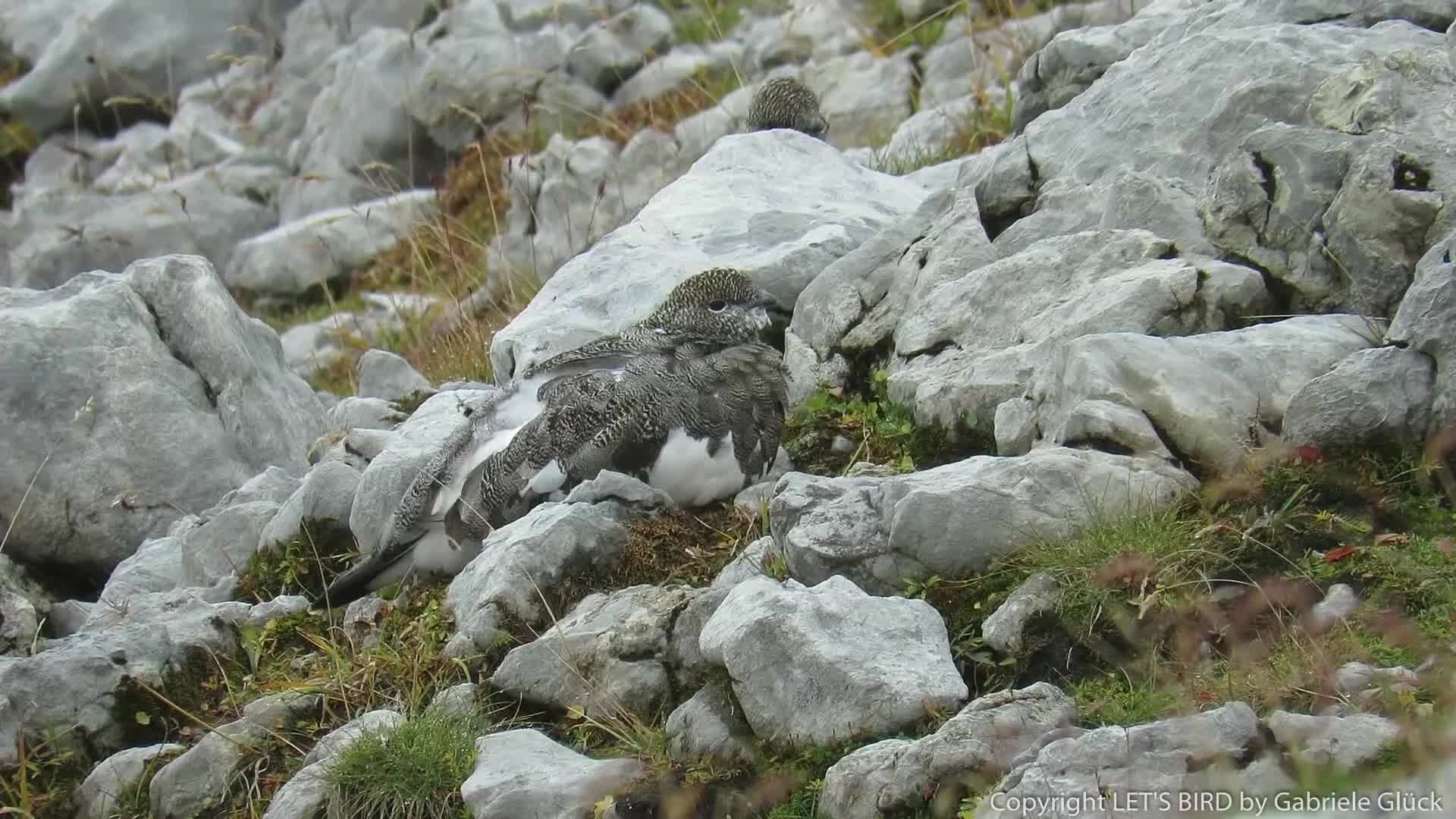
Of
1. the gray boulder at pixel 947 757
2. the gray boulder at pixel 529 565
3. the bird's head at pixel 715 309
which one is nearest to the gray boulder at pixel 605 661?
the gray boulder at pixel 529 565

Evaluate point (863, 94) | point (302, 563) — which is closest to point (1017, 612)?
point (302, 563)

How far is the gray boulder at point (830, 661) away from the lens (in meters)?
4.59

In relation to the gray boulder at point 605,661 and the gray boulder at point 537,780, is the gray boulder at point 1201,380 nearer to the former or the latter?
the gray boulder at point 605,661

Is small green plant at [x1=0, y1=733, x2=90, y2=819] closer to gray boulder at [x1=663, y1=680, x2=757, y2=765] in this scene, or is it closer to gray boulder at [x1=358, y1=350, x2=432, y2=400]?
gray boulder at [x1=663, y1=680, x2=757, y2=765]

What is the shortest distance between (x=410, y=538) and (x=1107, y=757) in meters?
3.16

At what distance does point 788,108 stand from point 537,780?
6.09 m

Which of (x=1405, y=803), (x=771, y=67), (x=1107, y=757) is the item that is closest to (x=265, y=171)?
(x=771, y=67)

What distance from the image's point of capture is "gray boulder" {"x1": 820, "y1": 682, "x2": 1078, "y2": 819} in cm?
423

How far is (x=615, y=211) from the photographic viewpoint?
11.0 metres

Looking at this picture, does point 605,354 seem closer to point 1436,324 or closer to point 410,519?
point 410,519

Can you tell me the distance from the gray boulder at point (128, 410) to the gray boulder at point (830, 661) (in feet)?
12.2

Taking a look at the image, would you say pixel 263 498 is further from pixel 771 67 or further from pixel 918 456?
pixel 771 67

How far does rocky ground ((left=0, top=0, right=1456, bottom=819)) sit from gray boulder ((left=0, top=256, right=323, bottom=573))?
0.02 meters

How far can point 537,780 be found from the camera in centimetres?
473
